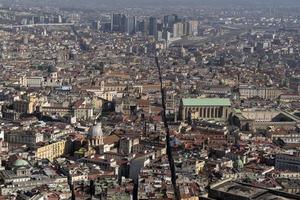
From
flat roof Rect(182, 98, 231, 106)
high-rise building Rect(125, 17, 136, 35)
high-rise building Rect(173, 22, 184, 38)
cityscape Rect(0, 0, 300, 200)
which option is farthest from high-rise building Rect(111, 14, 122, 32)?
flat roof Rect(182, 98, 231, 106)

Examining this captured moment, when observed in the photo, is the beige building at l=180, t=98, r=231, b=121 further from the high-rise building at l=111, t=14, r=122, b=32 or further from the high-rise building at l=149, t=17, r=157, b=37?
the high-rise building at l=111, t=14, r=122, b=32

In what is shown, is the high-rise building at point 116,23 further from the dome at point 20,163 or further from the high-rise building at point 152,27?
the dome at point 20,163

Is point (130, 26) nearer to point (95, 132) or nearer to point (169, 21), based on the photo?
point (169, 21)

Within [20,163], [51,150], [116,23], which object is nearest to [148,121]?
[51,150]

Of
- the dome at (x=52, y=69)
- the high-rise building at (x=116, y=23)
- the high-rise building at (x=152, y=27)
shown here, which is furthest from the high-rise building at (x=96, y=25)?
the dome at (x=52, y=69)

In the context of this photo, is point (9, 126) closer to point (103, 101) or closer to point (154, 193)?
point (103, 101)

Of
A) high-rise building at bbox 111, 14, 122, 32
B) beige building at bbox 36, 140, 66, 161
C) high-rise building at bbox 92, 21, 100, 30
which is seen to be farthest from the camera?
high-rise building at bbox 92, 21, 100, 30

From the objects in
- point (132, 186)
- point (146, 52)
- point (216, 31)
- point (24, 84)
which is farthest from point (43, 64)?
point (216, 31)

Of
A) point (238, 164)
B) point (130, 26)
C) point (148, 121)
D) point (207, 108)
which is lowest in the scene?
point (130, 26)
